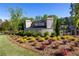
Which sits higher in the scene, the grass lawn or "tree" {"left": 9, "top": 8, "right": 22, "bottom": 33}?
"tree" {"left": 9, "top": 8, "right": 22, "bottom": 33}

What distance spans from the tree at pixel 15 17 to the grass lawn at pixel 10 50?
0.44ft

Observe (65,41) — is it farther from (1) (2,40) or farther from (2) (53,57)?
(1) (2,40)

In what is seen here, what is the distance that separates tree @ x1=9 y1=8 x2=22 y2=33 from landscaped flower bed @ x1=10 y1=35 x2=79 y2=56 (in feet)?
0.35

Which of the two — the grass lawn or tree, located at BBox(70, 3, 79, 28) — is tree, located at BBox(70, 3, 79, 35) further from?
the grass lawn

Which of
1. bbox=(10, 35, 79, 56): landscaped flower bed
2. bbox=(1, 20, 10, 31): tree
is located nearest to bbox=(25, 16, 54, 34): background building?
bbox=(10, 35, 79, 56): landscaped flower bed

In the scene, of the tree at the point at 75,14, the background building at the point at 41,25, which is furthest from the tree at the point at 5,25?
the tree at the point at 75,14

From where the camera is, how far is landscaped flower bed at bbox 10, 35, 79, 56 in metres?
3.46

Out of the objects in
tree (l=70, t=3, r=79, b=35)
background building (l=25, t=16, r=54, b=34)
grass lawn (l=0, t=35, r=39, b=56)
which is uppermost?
tree (l=70, t=3, r=79, b=35)

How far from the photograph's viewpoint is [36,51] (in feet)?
11.3

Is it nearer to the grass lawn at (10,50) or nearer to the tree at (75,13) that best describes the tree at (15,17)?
the grass lawn at (10,50)

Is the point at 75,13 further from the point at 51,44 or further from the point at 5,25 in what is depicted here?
the point at 5,25

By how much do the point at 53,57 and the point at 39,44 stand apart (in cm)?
20

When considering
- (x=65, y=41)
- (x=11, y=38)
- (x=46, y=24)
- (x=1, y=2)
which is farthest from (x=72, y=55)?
(x=1, y=2)

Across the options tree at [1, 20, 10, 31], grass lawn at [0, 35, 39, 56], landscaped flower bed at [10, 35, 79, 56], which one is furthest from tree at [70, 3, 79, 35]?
tree at [1, 20, 10, 31]
